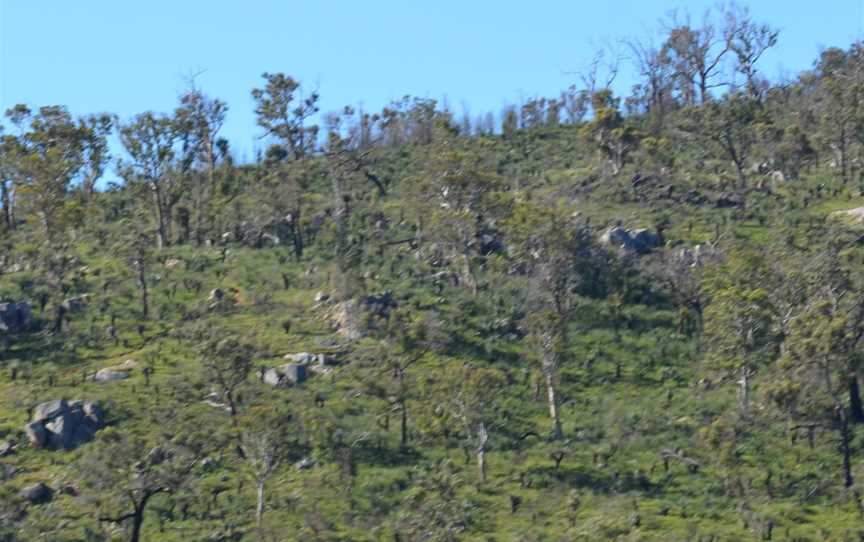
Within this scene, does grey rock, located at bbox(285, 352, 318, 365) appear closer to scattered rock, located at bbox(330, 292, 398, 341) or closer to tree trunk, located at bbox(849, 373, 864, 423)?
scattered rock, located at bbox(330, 292, 398, 341)

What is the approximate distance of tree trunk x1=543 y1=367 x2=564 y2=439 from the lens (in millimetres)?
69625

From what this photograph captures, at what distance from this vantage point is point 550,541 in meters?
59.1

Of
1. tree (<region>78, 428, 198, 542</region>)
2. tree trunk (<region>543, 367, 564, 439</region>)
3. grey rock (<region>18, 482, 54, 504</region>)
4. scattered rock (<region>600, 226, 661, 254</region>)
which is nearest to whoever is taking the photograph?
tree (<region>78, 428, 198, 542</region>)

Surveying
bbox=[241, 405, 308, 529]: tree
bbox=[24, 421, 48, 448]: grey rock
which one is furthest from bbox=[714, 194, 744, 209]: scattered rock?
bbox=[24, 421, 48, 448]: grey rock

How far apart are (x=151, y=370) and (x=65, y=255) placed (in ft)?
51.3

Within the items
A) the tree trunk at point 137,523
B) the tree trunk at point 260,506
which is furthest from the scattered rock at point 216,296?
the tree trunk at point 137,523

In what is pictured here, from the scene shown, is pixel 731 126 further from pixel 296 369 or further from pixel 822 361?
pixel 296 369

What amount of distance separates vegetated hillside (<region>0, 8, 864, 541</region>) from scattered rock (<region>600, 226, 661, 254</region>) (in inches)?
6.0

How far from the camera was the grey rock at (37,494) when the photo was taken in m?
63.8

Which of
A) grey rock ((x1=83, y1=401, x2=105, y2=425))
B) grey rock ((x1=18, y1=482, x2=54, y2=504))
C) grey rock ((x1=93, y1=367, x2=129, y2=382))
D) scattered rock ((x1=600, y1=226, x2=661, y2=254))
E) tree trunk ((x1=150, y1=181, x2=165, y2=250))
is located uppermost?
tree trunk ((x1=150, y1=181, x2=165, y2=250))

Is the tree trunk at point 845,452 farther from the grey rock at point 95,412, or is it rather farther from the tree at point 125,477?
the grey rock at point 95,412

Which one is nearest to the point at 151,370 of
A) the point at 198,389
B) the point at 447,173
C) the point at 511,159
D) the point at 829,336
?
the point at 198,389

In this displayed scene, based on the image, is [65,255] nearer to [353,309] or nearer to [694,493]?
[353,309]

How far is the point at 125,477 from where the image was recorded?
6122cm
